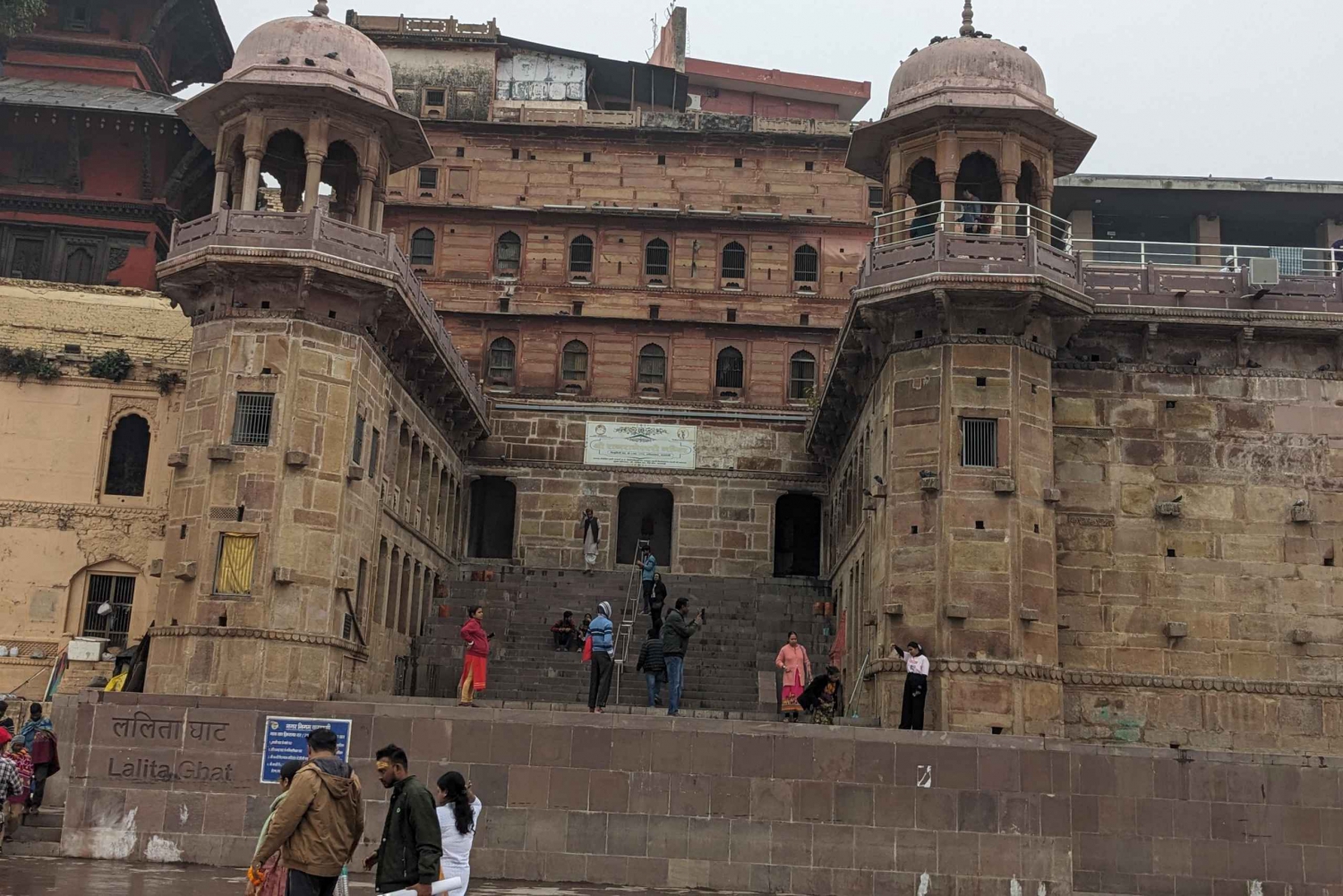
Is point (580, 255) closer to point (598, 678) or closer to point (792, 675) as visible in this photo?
point (792, 675)

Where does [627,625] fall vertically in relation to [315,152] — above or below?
below

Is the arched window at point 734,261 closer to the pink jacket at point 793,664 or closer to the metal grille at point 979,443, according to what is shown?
the metal grille at point 979,443

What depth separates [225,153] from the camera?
85.6ft

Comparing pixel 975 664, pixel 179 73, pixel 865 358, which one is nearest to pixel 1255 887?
pixel 975 664

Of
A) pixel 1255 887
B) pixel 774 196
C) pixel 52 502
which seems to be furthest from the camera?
pixel 774 196

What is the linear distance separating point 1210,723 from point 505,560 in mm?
20147

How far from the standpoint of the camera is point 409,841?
1009cm

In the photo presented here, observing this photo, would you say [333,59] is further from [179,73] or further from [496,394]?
[179,73]

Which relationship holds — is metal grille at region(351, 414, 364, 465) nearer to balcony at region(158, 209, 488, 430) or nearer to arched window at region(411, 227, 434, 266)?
balcony at region(158, 209, 488, 430)

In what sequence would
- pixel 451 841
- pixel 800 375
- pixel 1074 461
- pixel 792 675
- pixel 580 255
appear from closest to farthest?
1. pixel 451 841
2. pixel 792 675
3. pixel 1074 461
4. pixel 800 375
5. pixel 580 255

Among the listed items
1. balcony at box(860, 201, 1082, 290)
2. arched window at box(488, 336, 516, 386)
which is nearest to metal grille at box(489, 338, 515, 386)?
arched window at box(488, 336, 516, 386)

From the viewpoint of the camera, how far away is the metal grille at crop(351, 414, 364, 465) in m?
24.9

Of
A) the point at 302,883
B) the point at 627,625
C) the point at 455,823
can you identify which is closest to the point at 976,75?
the point at 627,625

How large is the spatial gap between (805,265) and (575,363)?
712cm
